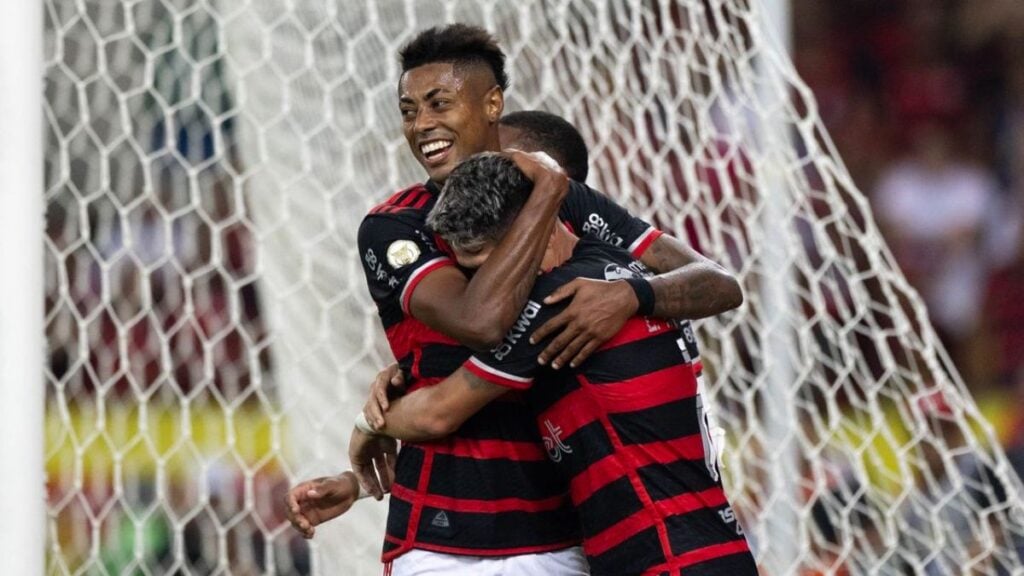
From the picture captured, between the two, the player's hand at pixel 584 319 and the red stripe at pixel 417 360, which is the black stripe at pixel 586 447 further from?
the red stripe at pixel 417 360

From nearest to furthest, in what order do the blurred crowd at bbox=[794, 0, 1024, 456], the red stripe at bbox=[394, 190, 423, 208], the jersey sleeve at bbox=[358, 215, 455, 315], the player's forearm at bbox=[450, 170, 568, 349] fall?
1. the player's forearm at bbox=[450, 170, 568, 349]
2. the jersey sleeve at bbox=[358, 215, 455, 315]
3. the red stripe at bbox=[394, 190, 423, 208]
4. the blurred crowd at bbox=[794, 0, 1024, 456]

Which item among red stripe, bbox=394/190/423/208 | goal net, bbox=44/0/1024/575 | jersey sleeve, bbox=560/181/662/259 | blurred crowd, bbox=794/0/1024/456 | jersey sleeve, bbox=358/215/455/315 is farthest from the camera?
blurred crowd, bbox=794/0/1024/456

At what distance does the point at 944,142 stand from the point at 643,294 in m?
3.82

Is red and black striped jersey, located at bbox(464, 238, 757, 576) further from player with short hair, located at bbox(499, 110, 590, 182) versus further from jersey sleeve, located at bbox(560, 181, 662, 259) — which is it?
player with short hair, located at bbox(499, 110, 590, 182)

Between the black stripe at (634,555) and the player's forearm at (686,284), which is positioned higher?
the player's forearm at (686,284)

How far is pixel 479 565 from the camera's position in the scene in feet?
6.21

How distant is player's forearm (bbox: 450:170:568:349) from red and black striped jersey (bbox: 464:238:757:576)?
53 millimetres

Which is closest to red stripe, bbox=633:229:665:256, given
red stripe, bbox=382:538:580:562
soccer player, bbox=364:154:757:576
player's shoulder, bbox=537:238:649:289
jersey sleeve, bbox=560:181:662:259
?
jersey sleeve, bbox=560:181:662:259

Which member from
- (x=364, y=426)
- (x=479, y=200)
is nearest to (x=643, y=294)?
(x=479, y=200)

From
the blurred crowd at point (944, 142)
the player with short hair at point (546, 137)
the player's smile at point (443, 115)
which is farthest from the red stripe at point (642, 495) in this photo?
the blurred crowd at point (944, 142)

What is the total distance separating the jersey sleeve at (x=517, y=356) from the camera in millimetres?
1782

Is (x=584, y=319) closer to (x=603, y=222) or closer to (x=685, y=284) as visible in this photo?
(x=685, y=284)

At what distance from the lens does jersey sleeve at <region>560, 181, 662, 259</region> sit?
2076 millimetres

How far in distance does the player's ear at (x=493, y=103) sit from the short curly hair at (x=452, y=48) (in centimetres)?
3
